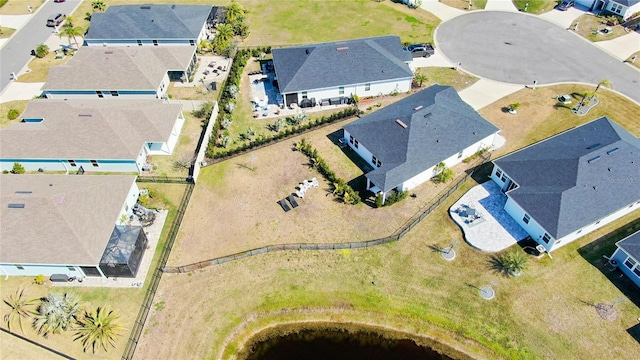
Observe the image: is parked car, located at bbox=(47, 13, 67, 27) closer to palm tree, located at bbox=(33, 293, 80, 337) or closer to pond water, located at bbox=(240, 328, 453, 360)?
palm tree, located at bbox=(33, 293, 80, 337)

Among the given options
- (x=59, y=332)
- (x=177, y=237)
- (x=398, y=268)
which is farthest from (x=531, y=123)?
(x=59, y=332)

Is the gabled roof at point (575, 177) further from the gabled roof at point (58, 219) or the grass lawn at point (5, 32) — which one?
the grass lawn at point (5, 32)

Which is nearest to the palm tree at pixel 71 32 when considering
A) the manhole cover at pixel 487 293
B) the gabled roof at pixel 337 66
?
the gabled roof at pixel 337 66

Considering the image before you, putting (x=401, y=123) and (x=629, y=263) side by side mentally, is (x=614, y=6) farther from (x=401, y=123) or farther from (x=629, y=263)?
(x=629, y=263)

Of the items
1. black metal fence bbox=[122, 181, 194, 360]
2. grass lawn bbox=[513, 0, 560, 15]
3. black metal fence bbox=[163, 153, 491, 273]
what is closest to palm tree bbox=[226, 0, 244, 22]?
black metal fence bbox=[122, 181, 194, 360]

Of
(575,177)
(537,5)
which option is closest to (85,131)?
(575,177)

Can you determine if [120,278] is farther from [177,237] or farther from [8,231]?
[8,231]
